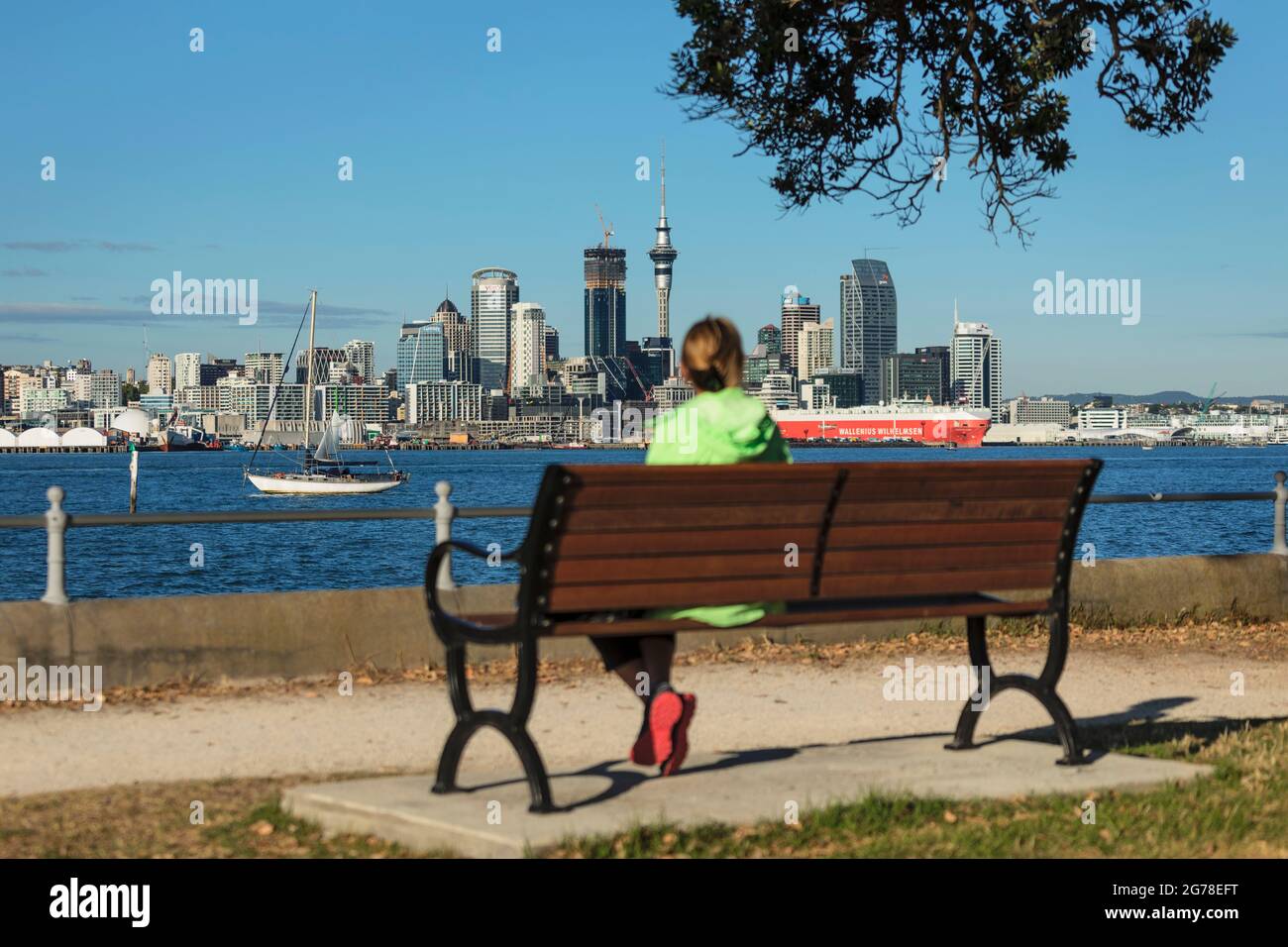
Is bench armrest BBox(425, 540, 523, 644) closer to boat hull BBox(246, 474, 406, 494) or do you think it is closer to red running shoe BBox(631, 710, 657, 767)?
red running shoe BBox(631, 710, 657, 767)

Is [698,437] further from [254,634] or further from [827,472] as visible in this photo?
[254,634]

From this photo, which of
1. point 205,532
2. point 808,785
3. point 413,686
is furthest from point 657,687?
point 205,532

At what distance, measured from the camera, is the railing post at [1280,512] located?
44.3ft

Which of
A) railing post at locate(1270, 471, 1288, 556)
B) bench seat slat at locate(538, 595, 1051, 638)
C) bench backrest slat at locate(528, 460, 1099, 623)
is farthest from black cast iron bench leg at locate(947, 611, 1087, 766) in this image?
railing post at locate(1270, 471, 1288, 556)

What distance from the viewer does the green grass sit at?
5504 mm

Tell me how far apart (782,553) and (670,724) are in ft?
2.58

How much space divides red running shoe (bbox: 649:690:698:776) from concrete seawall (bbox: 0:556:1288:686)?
4.11 metres

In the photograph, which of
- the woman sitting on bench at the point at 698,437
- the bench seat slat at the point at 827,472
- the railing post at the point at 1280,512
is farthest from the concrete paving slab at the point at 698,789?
the railing post at the point at 1280,512

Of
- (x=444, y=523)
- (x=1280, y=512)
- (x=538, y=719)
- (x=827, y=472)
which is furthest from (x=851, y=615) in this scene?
(x=1280, y=512)

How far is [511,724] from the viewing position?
599cm

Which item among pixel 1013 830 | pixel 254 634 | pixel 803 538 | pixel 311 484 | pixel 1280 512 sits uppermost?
pixel 803 538

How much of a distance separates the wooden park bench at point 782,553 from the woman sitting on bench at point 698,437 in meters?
0.21

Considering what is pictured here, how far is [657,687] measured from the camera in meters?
6.53
